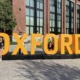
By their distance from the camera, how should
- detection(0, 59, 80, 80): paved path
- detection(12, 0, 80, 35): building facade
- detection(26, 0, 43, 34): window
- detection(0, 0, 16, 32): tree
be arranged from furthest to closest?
1. detection(26, 0, 43, 34): window
2. detection(12, 0, 80, 35): building facade
3. detection(0, 0, 16, 32): tree
4. detection(0, 59, 80, 80): paved path

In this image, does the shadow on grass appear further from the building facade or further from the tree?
the building facade

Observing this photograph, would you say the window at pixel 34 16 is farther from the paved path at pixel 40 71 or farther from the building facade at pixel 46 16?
the paved path at pixel 40 71

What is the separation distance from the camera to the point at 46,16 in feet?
185

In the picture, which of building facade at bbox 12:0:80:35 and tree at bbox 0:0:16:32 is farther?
building facade at bbox 12:0:80:35

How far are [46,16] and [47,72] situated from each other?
41.9 meters

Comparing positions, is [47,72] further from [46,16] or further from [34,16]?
[46,16]

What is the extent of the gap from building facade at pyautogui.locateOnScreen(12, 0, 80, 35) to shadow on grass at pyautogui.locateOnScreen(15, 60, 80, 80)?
31.8 meters

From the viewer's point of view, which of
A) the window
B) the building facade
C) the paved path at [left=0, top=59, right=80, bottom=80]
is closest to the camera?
the paved path at [left=0, top=59, right=80, bottom=80]

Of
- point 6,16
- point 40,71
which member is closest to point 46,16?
point 6,16

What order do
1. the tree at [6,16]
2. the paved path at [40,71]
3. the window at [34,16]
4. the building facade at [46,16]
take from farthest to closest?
the window at [34,16] < the building facade at [46,16] < the tree at [6,16] < the paved path at [40,71]

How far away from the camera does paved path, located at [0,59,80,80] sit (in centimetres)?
1358

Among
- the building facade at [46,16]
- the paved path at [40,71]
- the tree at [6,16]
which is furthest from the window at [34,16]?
the paved path at [40,71]

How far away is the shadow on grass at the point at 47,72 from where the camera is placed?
1367cm

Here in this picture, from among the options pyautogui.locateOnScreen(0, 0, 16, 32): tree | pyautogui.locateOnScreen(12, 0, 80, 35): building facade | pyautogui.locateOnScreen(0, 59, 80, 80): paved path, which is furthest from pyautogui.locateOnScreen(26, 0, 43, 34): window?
pyautogui.locateOnScreen(0, 59, 80, 80): paved path
